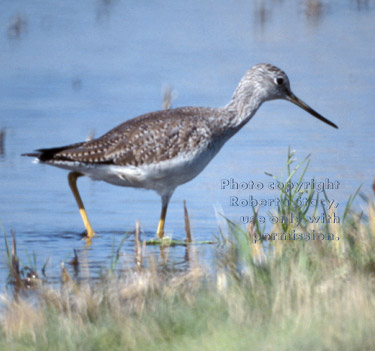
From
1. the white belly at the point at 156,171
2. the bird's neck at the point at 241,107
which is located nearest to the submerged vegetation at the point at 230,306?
the white belly at the point at 156,171

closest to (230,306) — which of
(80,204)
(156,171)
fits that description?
(156,171)

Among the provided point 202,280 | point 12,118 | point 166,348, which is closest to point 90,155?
point 202,280

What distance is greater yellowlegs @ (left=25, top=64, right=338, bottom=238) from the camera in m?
8.20

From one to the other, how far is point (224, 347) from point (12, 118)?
27.8 ft

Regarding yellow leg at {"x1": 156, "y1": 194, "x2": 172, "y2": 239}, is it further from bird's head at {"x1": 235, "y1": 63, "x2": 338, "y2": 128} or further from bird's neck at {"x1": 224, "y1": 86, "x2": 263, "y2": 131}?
bird's head at {"x1": 235, "y1": 63, "x2": 338, "y2": 128}

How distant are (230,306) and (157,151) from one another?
3187mm

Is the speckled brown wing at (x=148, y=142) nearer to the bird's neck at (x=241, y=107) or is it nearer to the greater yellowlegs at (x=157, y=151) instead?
the greater yellowlegs at (x=157, y=151)

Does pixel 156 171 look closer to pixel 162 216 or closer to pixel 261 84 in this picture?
pixel 162 216

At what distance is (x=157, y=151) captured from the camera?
826cm

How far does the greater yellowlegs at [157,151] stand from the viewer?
8203mm

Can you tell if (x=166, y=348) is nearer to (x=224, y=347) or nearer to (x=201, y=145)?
(x=224, y=347)

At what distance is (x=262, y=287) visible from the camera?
5.55 m

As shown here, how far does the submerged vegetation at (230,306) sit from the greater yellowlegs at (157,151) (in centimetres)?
185

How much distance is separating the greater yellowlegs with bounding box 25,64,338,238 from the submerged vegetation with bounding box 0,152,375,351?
→ 185 cm
